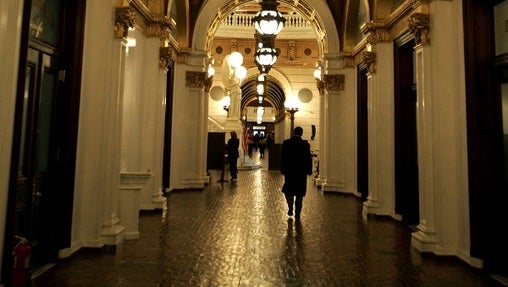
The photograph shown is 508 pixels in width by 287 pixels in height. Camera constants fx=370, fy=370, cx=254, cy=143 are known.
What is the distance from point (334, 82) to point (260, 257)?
805cm

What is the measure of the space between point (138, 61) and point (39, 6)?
366cm

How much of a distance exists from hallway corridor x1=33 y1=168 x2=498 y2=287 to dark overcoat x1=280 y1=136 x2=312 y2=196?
651 mm

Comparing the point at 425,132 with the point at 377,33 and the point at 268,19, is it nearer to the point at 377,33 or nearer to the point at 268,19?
the point at 268,19

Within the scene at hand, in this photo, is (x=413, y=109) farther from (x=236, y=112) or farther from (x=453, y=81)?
(x=236, y=112)

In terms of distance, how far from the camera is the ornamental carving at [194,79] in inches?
461

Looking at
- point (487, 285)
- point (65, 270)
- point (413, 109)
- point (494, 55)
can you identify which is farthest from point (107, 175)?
point (413, 109)

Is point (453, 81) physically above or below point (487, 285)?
above

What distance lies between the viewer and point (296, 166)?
7.36 m

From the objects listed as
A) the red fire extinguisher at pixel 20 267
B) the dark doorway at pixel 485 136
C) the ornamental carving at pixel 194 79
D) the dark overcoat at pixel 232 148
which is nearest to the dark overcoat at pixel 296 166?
the dark doorway at pixel 485 136

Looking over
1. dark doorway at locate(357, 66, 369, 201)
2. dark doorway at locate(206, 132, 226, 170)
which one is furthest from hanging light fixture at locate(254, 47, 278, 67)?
dark doorway at locate(206, 132, 226, 170)

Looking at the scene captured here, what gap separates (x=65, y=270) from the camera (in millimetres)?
4258

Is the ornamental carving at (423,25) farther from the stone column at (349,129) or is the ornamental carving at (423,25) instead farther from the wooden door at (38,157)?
the stone column at (349,129)

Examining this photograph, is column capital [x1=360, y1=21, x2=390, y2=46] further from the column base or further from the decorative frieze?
the column base

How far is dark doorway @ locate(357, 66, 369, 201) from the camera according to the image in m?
10.3
